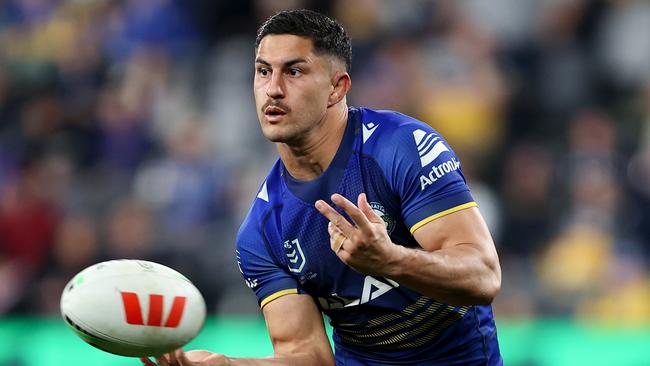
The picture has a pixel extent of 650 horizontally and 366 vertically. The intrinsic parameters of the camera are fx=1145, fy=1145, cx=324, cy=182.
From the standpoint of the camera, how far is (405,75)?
10.6 meters

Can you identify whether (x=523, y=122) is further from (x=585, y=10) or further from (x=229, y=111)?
(x=229, y=111)

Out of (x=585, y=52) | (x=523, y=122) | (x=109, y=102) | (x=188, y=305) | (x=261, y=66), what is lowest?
(x=188, y=305)

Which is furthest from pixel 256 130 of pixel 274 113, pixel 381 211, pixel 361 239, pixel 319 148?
pixel 361 239

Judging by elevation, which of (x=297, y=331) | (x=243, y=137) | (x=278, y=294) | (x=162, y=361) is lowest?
(x=162, y=361)

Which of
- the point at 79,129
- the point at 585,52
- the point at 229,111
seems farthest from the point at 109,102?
the point at 585,52

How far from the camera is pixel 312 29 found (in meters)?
4.89

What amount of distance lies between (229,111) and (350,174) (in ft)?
21.0

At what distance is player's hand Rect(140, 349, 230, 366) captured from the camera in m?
4.55

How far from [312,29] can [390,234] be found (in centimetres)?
94

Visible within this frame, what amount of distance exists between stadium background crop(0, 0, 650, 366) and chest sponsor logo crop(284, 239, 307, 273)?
10.2ft

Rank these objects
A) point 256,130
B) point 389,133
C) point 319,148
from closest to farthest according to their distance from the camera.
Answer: point 389,133 → point 319,148 → point 256,130

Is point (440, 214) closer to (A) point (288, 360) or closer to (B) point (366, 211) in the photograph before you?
(B) point (366, 211)

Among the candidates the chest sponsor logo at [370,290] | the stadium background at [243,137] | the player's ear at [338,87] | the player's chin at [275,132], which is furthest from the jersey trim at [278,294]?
the stadium background at [243,137]

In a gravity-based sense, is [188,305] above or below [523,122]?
below
